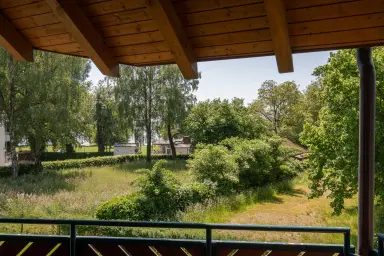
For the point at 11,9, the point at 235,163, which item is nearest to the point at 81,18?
the point at 11,9

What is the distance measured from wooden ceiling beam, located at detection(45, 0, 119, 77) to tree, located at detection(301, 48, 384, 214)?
257 inches

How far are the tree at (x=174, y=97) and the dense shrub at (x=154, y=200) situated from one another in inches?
397

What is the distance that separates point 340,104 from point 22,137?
12.5 meters

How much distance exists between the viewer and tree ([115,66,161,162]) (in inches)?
706

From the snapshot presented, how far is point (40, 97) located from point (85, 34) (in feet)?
42.1

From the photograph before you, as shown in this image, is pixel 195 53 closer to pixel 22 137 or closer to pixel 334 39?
pixel 334 39

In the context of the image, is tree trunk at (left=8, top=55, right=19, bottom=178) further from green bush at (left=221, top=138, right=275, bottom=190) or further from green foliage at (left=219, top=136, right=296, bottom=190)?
green bush at (left=221, top=138, right=275, bottom=190)

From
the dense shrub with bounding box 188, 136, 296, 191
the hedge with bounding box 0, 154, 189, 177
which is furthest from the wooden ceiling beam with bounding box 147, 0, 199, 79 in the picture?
the hedge with bounding box 0, 154, 189, 177

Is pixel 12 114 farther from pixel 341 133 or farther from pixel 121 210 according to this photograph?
pixel 341 133

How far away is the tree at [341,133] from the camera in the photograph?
23.2ft

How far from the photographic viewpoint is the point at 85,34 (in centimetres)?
184

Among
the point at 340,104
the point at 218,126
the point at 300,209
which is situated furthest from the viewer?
the point at 218,126

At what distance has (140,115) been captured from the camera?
1873cm

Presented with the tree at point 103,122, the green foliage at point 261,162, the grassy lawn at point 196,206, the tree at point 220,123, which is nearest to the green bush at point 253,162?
the green foliage at point 261,162
